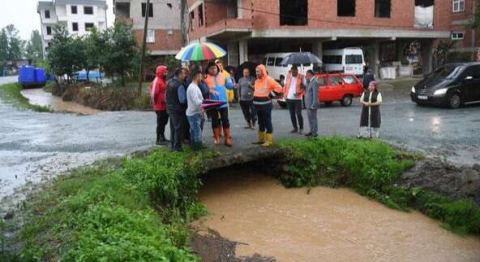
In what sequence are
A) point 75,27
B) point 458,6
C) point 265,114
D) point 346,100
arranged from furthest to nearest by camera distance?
point 75,27
point 458,6
point 346,100
point 265,114

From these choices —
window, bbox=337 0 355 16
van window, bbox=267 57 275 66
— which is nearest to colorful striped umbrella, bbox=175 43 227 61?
van window, bbox=267 57 275 66

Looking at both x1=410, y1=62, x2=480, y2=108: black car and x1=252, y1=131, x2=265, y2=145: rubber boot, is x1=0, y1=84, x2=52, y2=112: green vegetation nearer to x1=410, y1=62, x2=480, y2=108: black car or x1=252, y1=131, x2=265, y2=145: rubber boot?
x1=252, y1=131, x2=265, y2=145: rubber boot

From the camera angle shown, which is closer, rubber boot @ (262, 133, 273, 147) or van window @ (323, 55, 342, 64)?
rubber boot @ (262, 133, 273, 147)

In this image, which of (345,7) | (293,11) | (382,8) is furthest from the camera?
(382,8)

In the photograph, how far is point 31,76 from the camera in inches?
1538

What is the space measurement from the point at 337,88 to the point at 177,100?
1136 centimetres

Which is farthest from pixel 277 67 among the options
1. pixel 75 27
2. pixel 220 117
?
pixel 75 27

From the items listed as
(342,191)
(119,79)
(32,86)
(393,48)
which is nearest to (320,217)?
(342,191)

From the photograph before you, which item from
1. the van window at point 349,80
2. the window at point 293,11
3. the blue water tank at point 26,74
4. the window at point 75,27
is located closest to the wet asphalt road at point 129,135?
the van window at point 349,80

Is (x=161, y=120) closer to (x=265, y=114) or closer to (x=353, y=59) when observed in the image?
(x=265, y=114)

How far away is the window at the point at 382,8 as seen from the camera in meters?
30.4

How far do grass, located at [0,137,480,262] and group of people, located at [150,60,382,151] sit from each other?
57cm

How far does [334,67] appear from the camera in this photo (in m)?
27.6

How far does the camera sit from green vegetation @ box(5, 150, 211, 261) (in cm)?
439
